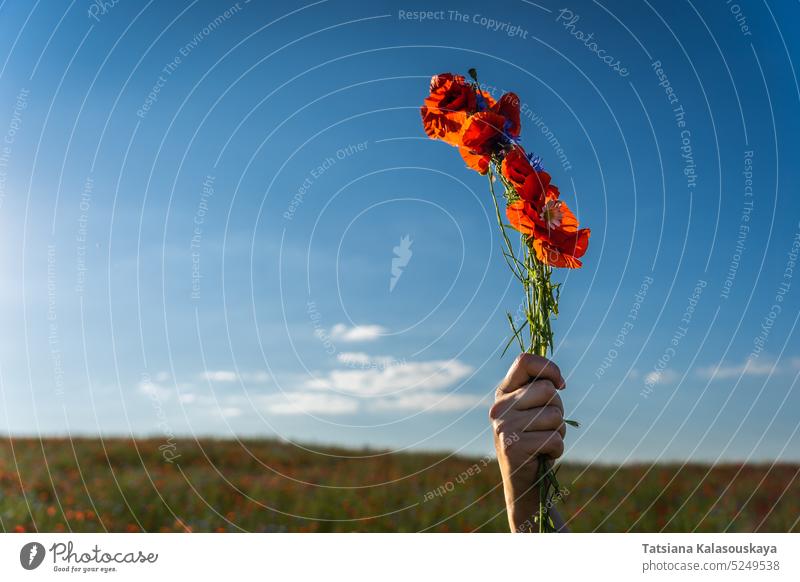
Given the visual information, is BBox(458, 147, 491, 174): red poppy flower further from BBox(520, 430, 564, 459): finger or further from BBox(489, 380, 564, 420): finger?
BBox(520, 430, 564, 459): finger

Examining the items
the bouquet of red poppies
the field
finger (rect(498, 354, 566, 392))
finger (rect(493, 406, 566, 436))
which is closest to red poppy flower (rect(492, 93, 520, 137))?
the bouquet of red poppies

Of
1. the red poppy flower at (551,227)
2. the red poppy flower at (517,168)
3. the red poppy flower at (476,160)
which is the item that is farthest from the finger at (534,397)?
the red poppy flower at (476,160)

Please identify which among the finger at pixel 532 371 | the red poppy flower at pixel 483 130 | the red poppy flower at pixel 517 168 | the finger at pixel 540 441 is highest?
the red poppy flower at pixel 483 130

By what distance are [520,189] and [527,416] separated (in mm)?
727

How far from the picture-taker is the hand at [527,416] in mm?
2301

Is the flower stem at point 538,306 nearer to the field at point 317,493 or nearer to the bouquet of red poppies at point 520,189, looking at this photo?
the bouquet of red poppies at point 520,189

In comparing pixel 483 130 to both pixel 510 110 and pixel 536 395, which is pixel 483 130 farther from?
pixel 536 395

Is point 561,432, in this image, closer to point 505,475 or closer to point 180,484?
point 505,475

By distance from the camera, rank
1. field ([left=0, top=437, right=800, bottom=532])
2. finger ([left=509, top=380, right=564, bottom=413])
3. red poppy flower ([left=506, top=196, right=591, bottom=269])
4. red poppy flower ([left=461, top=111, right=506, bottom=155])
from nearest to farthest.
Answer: finger ([left=509, top=380, right=564, bottom=413]) → red poppy flower ([left=506, top=196, right=591, bottom=269]) → red poppy flower ([left=461, top=111, right=506, bottom=155]) → field ([left=0, top=437, right=800, bottom=532])

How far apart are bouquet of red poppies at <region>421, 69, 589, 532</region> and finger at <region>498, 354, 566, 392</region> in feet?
0.60

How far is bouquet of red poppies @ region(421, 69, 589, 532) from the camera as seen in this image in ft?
7.89

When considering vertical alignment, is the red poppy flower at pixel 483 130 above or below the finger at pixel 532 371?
above

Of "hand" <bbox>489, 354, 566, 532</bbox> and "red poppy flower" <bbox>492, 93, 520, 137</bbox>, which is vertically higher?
"red poppy flower" <bbox>492, 93, 520, 137</bbox>
